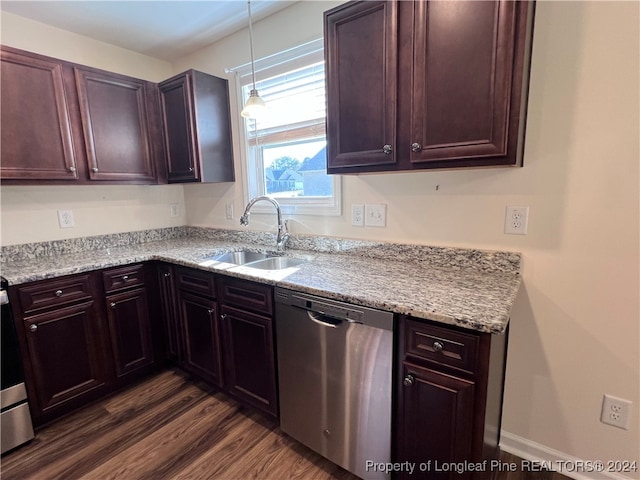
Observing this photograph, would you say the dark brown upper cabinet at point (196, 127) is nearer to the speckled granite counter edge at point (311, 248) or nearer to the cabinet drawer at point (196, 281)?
the speckled granite counter edge at point (311, 248)

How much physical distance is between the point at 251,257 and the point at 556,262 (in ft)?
5.82

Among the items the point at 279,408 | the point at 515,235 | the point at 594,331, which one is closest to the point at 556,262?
the point at 515,235

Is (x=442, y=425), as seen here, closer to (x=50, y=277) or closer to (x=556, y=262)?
(x=556, y=262)

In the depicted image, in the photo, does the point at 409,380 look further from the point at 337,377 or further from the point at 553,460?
the point at 553,460

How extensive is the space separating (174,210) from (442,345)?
2569 millimetres

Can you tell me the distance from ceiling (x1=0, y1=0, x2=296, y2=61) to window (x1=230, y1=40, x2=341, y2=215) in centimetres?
29

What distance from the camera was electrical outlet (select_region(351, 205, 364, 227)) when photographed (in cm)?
188

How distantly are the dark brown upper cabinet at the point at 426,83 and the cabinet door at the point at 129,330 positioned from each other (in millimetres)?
1601

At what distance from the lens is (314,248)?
6.94 ft

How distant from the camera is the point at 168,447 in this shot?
5.45ft

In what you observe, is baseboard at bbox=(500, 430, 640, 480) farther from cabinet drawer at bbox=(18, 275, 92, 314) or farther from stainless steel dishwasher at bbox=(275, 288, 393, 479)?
cabinet drawer at bbox=(18, 275, 92, 314)

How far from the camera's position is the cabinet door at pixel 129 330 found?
2018 millimetres

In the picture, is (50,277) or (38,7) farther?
(38,7)

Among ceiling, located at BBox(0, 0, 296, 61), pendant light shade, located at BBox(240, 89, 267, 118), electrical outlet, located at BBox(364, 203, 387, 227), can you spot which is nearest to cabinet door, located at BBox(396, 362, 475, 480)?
electrical outlet, located at BBox(364, 203, 387, 227)
